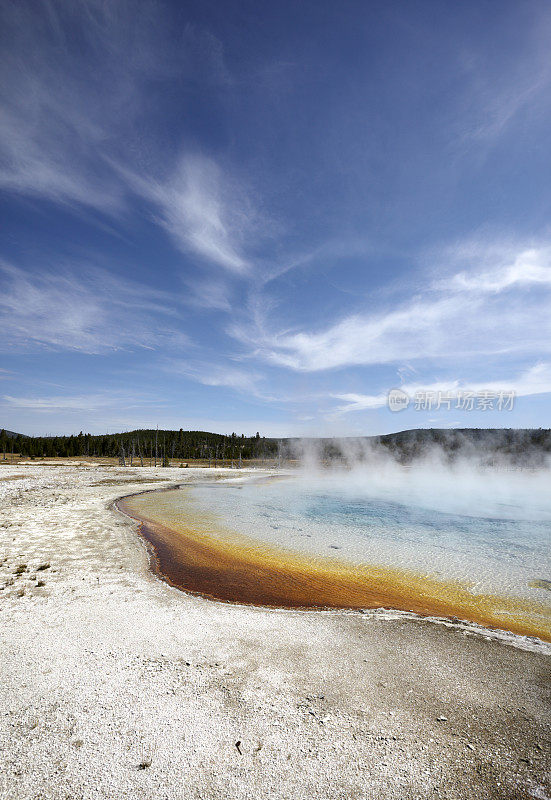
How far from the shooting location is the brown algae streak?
8.73 meters

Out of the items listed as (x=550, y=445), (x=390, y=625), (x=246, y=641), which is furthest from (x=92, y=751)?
(x=550, y=445)

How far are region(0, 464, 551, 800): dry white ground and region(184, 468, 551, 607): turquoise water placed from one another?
Answer: 20.3 feet

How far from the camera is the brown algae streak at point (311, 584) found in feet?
28.6

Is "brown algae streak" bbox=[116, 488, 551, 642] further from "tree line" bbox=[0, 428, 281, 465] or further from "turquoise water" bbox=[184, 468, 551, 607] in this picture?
"tree line" bbox=[0, 428, 281, 465]

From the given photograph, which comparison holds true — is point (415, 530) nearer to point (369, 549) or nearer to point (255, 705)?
point (369, 549)

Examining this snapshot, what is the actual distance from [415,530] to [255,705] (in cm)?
1687

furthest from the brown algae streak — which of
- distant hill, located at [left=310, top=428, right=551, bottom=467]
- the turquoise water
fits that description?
distant hill, located at [left=310, top=428, right=551, bottom=467]

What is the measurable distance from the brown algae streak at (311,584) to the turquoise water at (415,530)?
42.7 inches

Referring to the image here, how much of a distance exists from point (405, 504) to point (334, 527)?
13.2 meters

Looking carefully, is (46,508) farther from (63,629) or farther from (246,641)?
(246,641)

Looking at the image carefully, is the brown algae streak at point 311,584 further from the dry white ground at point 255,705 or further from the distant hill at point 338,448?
the distant hill at point 338,448

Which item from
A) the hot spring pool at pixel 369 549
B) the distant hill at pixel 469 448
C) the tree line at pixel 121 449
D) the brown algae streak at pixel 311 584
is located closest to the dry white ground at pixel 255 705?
the brown algae streak at pixel 311 584

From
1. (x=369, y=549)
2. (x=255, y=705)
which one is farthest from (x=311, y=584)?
(x=255, y=705)

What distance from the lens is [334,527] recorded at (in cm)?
1905
